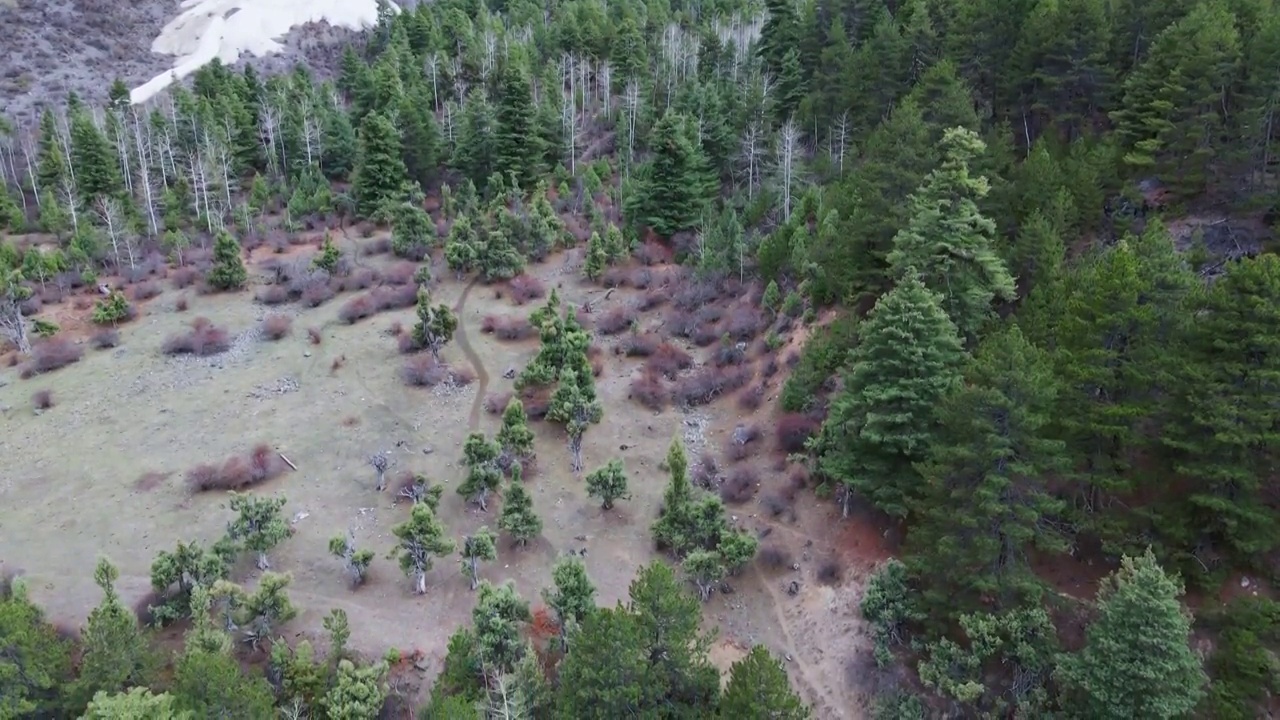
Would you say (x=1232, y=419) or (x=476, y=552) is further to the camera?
(x=476, y=552)

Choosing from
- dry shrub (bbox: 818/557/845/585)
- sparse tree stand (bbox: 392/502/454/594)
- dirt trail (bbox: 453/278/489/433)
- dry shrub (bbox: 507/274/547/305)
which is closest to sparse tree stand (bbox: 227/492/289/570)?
sparse tree stand (bbox: 392/502/454/594)

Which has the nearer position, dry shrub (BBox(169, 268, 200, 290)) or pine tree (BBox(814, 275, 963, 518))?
pine tree (BBox(814, 275, 963, 518))

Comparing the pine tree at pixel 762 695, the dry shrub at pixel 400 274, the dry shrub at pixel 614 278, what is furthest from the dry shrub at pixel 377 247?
the pine tree at pixel 762 695

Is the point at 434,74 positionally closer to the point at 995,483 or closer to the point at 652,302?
the point at 652,302

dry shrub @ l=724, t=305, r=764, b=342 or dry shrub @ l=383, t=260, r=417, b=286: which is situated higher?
dry shrub @ l=383, t=260, r=417, b=286

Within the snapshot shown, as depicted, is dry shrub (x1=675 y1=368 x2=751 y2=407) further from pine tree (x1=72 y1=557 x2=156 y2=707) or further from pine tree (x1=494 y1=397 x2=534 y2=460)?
pine tree (x1=72 y1=557 x2=156 y2=707)

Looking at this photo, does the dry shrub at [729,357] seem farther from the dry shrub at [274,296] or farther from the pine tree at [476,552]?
the dry shrub at [274,296]

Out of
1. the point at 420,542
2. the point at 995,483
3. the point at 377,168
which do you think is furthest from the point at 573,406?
the point at 377,168
